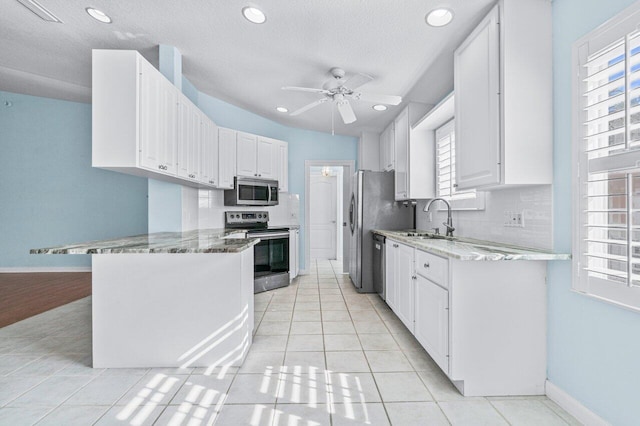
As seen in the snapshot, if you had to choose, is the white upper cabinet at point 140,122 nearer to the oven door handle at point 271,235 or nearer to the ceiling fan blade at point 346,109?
the oven door handle at point 271,235

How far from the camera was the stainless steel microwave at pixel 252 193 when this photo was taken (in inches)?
170

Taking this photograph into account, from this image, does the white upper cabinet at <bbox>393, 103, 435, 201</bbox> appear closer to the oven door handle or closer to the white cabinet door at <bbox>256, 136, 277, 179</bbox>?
the oven door handle

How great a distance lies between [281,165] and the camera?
4.91 m

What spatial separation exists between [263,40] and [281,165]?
241 centimetres

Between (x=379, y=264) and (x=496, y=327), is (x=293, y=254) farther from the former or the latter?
(x=496, y=327)

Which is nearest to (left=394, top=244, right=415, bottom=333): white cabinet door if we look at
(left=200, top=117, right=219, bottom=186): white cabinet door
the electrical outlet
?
the electrical outlet

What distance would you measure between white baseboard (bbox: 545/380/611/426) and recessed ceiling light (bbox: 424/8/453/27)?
2.41 m

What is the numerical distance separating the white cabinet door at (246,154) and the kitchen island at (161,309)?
2441mm

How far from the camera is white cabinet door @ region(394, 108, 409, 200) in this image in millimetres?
3692

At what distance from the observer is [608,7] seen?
1.45 m

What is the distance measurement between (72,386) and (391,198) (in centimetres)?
364

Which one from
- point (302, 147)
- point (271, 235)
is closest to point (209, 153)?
point (271, 235)

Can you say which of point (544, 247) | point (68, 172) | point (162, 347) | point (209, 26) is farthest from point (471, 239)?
point (68, 172)

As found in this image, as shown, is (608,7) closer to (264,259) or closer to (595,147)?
(595,147)
